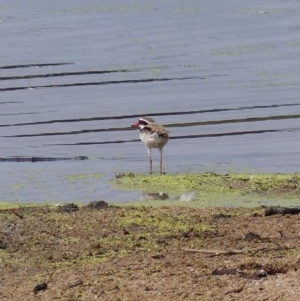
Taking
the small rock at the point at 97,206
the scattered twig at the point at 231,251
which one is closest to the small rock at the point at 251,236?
the scattered twig at the point at 231,251

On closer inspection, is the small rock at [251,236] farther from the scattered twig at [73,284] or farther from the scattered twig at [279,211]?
the scattered twig at [73,284]

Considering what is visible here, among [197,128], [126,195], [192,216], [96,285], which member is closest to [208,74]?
[197,128]

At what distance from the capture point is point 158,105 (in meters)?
19.8

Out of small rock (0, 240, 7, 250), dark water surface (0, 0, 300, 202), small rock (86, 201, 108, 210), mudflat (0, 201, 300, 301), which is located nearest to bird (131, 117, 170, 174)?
dark water surface (0, 0, 300, 202)

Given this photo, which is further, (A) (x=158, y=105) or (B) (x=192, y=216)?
(A) (x=158, y=105)

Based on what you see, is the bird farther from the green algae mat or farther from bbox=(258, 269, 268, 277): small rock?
bbox=(258, 269, 268, 277): small rock

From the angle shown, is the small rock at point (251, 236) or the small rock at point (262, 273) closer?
the small rock at point (262, 273)

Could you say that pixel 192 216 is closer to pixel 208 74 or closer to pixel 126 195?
pixel 126 195

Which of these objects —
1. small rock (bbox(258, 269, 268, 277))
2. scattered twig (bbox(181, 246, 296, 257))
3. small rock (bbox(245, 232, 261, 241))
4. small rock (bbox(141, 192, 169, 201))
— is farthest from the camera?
small rock (bbox(141, 192, 169, 201))

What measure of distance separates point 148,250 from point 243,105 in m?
11.0

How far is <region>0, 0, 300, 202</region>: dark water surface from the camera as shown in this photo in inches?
596

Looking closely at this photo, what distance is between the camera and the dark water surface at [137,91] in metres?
15.1

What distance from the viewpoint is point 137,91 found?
21.2 meters

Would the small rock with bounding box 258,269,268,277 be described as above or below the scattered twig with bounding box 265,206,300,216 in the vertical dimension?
below
